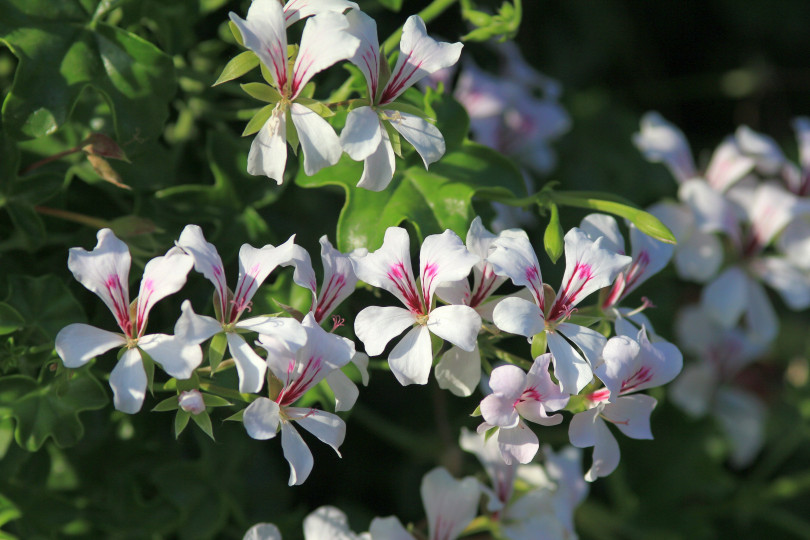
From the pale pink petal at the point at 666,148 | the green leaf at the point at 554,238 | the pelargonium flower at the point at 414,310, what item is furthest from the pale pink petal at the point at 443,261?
the pale pink petal at the point at 666,148

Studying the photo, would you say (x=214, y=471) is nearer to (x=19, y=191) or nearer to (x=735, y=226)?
(x=19, y=191)

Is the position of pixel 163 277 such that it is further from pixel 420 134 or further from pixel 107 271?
pixel 420 134

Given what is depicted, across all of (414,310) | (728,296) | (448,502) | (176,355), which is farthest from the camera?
(728,296)

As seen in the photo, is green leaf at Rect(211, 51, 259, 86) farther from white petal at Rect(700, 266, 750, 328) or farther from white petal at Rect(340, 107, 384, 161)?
white petal at Rect(700, 266, 750, 328)

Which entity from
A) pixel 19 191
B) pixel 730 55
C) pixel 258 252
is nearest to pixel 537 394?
pixel 258 252

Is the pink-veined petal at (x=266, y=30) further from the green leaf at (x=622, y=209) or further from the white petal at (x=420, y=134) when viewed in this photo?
the green leaf at (x=622, y=209)

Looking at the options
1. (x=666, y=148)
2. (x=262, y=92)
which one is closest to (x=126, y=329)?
(x=262, y=92)

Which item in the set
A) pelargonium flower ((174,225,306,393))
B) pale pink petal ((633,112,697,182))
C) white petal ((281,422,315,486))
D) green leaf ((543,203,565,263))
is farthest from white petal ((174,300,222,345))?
pale pink petal ((633,112,697,182))
